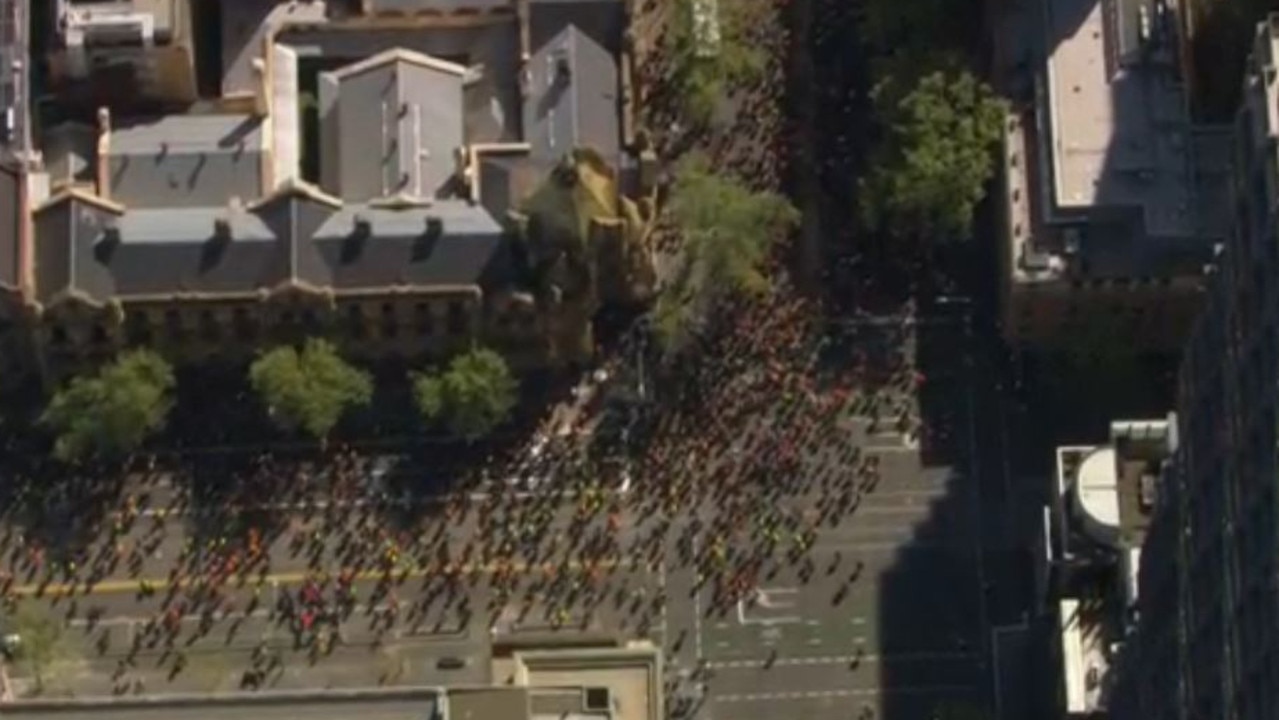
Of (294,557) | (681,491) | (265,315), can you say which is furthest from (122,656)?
(681,491)

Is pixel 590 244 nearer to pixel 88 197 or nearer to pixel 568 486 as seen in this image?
pixel 568 486

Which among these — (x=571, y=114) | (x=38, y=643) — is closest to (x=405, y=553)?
(x=38, y=643)

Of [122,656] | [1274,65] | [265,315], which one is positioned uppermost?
[1274,65]

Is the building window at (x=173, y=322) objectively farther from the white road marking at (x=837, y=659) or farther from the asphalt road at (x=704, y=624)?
the white road marking at (x=837, y=659)

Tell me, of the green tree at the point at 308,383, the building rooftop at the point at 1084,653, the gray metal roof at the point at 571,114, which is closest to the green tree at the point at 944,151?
the gray metal roof at the point at 571,114

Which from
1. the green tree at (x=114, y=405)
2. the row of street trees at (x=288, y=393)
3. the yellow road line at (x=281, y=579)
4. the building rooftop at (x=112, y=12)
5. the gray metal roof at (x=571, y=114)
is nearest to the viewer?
the green tree at (x=114, y=405)

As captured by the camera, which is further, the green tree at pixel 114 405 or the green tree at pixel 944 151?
the green tree at pixel 944 151
